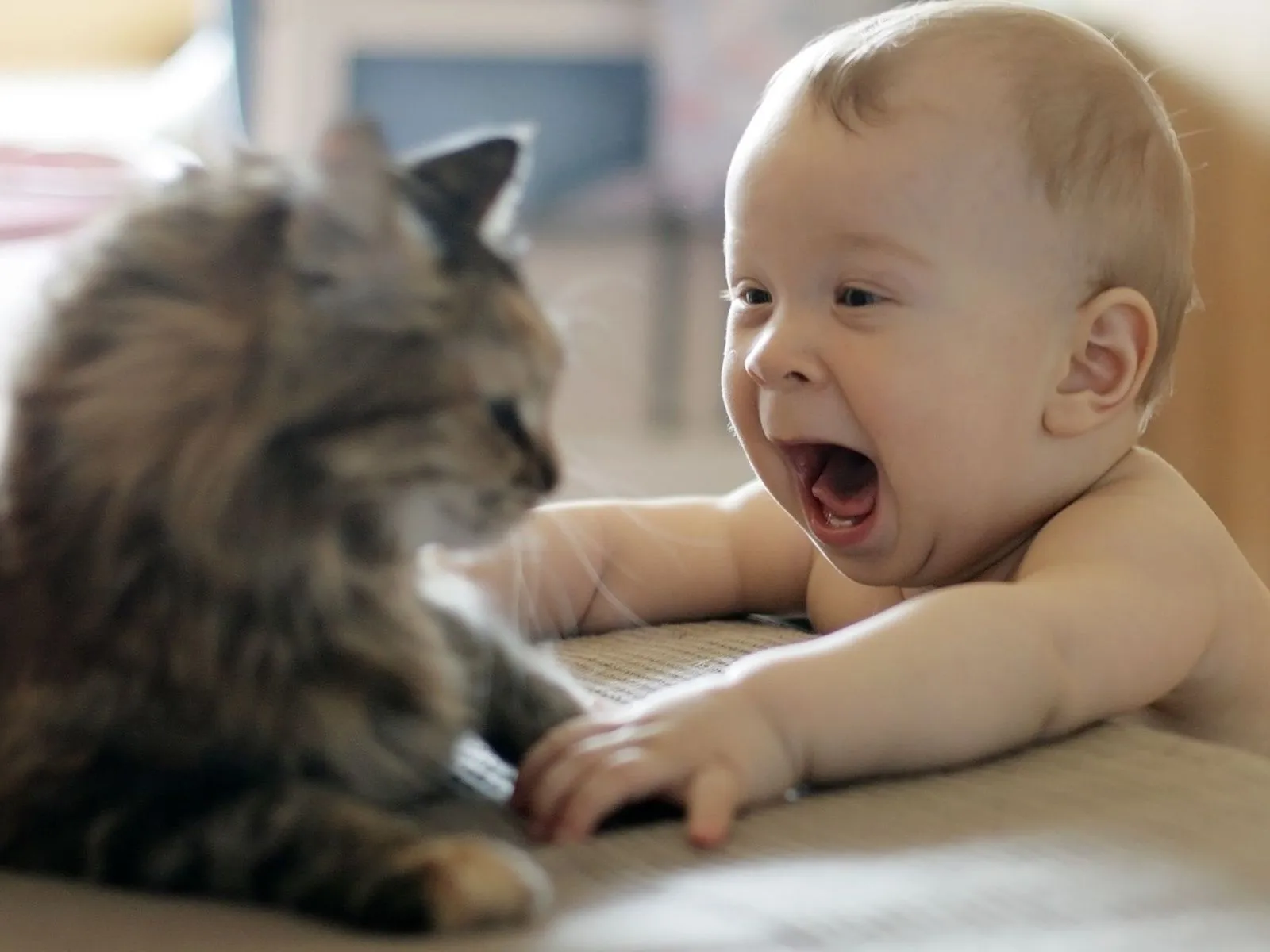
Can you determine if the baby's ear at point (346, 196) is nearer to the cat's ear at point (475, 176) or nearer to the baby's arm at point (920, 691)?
the cat's ear at point (475, 176)

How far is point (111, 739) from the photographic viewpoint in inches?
19.2

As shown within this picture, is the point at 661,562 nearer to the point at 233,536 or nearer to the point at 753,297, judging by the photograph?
the point at 753,297

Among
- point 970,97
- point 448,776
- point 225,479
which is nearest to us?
point 225,479

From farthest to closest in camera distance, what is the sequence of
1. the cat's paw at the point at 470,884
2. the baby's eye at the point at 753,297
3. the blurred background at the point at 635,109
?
the blurred background at the point at 635,109 < the baby's eye at the point at 753,297 < the cat's paw at the point at 470,884

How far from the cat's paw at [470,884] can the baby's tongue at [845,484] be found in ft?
1.64

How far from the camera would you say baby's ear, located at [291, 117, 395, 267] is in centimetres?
48

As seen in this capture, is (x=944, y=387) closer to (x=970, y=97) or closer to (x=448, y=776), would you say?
(x=970, y=97)

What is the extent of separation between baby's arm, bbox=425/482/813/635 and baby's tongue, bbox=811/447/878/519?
0.17 m

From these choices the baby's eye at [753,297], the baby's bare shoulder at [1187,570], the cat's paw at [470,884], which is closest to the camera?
the cat's paw at [470,884]

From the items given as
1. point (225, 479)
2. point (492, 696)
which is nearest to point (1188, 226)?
point (492, 696)

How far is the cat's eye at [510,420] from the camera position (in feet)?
1.77

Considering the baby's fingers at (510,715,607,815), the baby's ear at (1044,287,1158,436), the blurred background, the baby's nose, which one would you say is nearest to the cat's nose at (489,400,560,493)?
the baby's fingers at (510,715,607,815)

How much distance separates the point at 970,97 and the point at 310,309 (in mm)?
500

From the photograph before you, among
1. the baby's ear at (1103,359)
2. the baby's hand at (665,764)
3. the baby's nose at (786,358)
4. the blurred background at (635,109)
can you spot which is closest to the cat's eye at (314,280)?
the baby's hand at (665,764)
